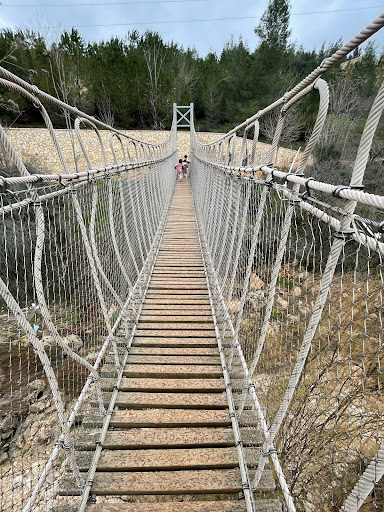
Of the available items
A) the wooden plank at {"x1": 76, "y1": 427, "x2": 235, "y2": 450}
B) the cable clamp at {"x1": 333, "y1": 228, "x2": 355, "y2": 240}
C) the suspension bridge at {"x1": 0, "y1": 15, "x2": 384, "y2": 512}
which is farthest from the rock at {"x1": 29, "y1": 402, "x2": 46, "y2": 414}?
the cable clamp at {"x1": 333, "y1": 228, "x2": 355, "y2": 240}

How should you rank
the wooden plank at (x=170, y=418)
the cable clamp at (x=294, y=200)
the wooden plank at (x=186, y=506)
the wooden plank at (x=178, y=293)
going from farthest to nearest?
the wooden plank at (x=178, y=293) → the wooden plank at (x=170, y=418) → the wooden plank at (x=186, y=506) → the cable clamp at (x=294, y=200)

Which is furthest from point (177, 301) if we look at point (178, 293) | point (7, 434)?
point (7, 434)

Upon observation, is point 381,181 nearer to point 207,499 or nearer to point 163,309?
point 163,309

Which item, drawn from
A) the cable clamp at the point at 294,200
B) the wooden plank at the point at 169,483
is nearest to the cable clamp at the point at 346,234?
the cable clamp at the point at 294,200

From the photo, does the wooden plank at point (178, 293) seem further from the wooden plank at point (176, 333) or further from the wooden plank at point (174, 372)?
the wooden plank at point (174, 372)

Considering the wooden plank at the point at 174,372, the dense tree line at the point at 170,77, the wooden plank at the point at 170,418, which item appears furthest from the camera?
A: the dense tree line at the point at 170,77

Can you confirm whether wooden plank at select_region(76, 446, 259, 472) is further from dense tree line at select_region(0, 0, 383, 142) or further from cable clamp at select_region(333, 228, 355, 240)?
dense tree line at select_region(0, 0, 383, 142)

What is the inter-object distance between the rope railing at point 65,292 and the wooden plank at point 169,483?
0.06 m

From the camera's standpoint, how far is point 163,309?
7.68 feet

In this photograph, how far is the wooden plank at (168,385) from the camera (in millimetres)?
1571

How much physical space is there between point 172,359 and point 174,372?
0.12 m

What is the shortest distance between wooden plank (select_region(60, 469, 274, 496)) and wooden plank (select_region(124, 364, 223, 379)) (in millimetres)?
504

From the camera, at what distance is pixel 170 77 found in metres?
18.3

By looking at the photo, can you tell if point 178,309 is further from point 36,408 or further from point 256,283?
point 36,408
